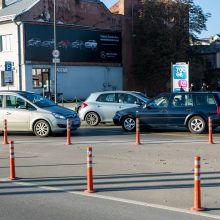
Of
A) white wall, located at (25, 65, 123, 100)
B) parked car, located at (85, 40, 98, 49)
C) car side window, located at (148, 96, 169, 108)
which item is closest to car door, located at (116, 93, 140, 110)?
car side window, located at (148, 96, 169, 108)

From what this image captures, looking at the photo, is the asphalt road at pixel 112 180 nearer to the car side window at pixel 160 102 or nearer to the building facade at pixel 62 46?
the car side window at pixel 160 102

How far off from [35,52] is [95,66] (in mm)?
7755

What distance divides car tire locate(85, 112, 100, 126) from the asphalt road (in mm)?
5684

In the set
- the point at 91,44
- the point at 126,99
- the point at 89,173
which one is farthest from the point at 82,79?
the point at 89,173

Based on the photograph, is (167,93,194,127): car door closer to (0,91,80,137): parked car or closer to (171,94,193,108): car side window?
(171,94,193,108): car side window

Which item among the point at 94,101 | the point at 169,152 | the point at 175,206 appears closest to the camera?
the point at 175,206

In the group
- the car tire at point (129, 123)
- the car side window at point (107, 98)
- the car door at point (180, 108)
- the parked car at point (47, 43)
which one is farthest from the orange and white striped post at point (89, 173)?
the parked car at point (47, 43)

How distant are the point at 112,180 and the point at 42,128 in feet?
26.7

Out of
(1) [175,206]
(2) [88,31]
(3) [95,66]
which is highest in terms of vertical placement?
(2) [88,31]

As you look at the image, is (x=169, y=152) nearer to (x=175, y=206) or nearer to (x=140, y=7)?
(x=175, y=206)

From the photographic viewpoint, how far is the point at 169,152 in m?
12.6

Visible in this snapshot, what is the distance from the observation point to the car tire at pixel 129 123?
18203mm

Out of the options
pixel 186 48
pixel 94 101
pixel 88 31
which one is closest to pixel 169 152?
pixel 94 101

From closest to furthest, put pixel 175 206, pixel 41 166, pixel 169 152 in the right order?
pixel 175 206 → pixel 41 166 → pixel 169 152
